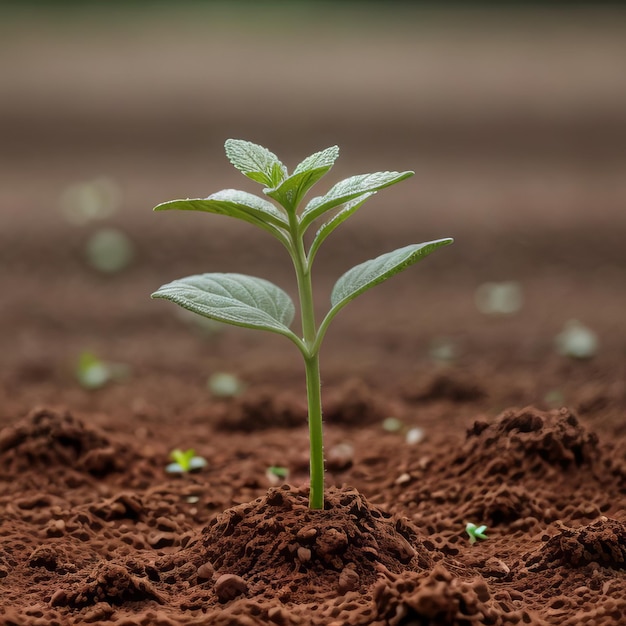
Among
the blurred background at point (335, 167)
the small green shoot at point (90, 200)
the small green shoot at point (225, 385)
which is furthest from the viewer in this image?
the small green shoot at point (90, 200)

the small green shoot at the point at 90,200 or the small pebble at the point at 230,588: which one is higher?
the small green shoot at the point at 90,200

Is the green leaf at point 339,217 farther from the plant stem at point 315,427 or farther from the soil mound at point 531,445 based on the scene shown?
the soil mound at point 531,445

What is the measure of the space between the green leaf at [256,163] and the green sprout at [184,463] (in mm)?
803

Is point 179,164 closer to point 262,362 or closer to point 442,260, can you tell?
point 442,260

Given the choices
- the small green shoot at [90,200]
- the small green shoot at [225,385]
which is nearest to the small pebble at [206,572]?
the small green shoot at [225,385]

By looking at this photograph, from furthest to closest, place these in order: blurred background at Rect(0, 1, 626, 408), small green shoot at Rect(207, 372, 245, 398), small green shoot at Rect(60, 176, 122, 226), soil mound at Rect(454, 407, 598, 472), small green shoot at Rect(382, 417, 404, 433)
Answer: small green shoot at Rect(60, 176, 122, 226) < blurred background at Rect(0, 1, 626, 408) < small green shoot at Rect(207, 372, 245, 398) < small green shoot at Rect(382, 417, 404, 433) < soil mound at Rect(454, 407, 598, 472)

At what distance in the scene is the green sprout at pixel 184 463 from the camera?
6.46ft

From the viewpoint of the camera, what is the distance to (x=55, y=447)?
1939 mm

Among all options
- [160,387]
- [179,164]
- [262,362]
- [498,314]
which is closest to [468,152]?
[179,164]

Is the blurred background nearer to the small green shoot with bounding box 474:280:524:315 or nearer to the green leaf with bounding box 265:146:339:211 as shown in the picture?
the small green shoot with bounding box 474:280:524:315

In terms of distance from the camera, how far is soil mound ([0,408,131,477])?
6.28ft

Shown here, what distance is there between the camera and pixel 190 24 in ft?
28.2

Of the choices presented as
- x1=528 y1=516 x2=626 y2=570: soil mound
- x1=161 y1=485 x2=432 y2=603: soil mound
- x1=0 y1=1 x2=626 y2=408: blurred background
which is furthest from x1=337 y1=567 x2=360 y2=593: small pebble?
x1=0 y1=1 x2=626 y2=408: blurred background

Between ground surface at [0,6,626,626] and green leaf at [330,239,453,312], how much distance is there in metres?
0.37
